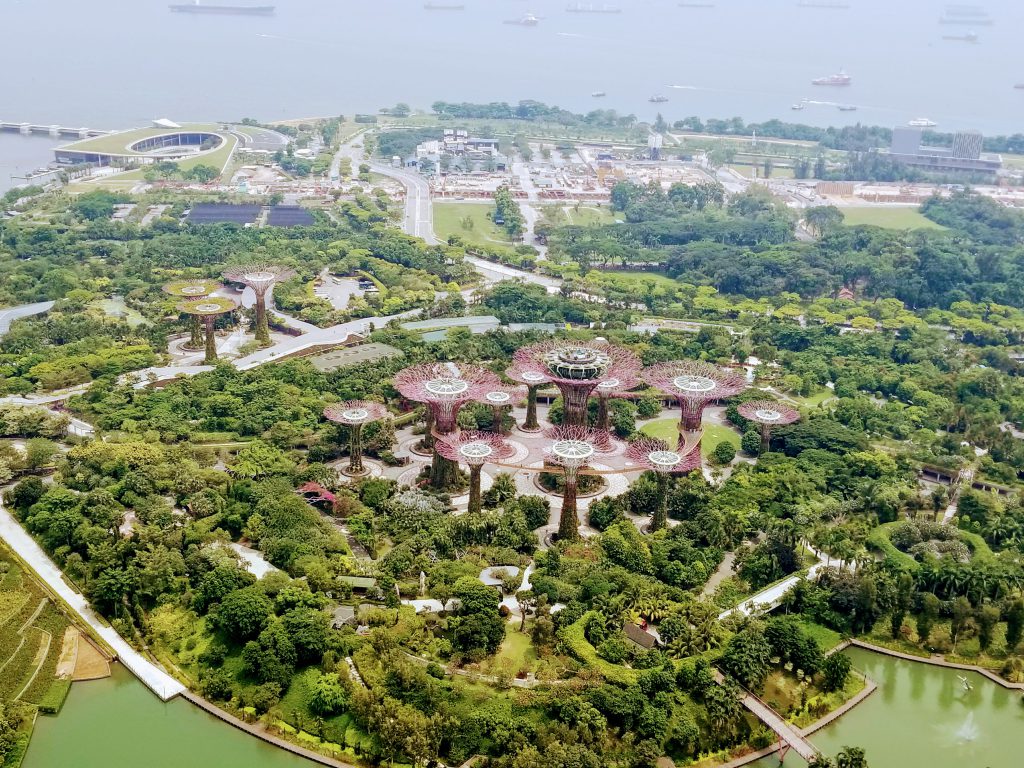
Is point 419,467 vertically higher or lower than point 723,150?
lower

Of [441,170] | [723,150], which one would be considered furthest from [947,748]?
[723,150]

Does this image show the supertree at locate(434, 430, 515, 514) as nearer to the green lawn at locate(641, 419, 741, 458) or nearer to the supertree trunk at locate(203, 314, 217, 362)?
the green lawn at locate(641, 419, 741, 458)

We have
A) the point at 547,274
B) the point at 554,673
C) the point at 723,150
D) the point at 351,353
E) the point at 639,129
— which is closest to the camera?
the point at 554,673

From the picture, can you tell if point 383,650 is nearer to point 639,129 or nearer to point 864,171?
point 864,171

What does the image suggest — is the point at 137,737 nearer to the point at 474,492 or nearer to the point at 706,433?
the point at 474,492

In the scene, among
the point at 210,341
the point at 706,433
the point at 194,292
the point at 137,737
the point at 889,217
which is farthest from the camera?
the point at 889,217

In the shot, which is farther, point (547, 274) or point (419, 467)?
point (547, 274)

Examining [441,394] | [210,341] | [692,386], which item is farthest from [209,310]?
[692,386]

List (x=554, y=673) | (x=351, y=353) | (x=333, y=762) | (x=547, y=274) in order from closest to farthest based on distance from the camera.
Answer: (x=333, y=762), (x=554, y=673), (x=351, y=353), (x=547, y=274)
